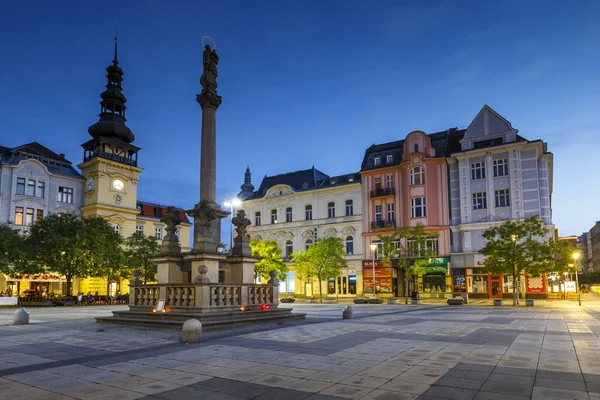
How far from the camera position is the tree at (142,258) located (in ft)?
155

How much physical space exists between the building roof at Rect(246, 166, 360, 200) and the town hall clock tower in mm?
16563

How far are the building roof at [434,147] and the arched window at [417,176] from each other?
251 cm

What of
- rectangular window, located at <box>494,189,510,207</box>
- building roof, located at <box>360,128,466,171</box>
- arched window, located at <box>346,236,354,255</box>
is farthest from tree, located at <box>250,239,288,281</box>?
rectangular window, located at <box>494,189,510,207</box>

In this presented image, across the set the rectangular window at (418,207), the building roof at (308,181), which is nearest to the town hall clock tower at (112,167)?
the building roof at (308,181)

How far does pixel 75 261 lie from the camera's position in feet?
137

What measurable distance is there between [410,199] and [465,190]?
19.7 feet

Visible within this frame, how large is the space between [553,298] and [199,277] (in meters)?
42.3

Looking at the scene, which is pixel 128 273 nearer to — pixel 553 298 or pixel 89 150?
pixel 89 150

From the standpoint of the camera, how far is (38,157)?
5634 cm

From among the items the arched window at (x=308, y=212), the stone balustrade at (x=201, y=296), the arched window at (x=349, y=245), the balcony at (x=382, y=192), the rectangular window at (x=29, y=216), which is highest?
the balcony at (x=382, y=192)

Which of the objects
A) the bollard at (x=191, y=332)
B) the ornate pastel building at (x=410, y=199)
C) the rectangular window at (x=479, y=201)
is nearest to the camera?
the bollard at (x=191, y=332)

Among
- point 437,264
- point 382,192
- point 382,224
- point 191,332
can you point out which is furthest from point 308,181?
point 191,332

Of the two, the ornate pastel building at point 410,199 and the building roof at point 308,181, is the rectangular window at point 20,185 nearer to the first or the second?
the building roof at point 308,181

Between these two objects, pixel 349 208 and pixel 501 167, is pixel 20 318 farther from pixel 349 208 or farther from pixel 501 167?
pixel 501 167
